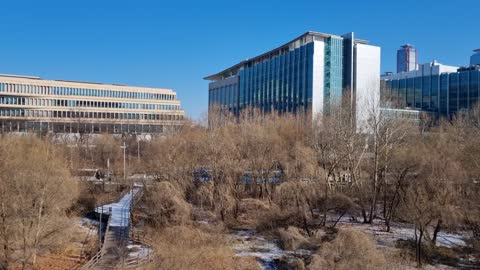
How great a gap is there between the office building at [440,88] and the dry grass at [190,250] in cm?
7461

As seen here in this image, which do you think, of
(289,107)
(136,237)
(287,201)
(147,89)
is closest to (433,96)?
(289,107)

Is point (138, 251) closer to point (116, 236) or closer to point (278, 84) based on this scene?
point (116, 236)

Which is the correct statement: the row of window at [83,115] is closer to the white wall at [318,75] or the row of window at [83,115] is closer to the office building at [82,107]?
the office building at [82,107]

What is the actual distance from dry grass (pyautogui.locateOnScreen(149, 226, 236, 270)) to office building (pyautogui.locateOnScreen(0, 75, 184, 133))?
5291cm

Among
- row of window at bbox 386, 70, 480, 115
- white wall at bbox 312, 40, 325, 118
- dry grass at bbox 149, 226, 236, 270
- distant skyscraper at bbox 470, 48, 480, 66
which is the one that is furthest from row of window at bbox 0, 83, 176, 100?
distant skyscraper at bbox 470, 48, 480, 66

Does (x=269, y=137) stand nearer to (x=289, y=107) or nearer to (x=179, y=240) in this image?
(x=179, y=240)

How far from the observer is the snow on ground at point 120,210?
34.3 meters

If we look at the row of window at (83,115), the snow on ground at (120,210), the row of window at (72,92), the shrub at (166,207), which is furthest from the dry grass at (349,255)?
the row of window at (72,92)

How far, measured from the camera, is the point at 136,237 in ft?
99.0

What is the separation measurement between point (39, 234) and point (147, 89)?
7629cm

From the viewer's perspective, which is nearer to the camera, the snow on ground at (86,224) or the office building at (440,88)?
the snow on ground at (86,224)

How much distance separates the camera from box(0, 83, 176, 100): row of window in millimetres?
86625

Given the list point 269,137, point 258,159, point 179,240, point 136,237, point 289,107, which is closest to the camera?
point 179,240

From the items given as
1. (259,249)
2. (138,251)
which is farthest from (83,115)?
(259,249)
